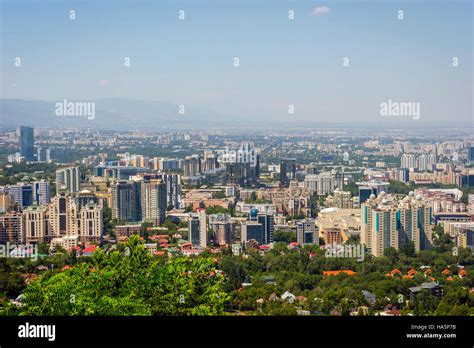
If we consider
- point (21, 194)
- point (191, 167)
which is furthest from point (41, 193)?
point (191, 167)

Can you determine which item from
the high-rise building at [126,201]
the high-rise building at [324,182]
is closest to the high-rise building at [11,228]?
the high-rise building at [126,201]

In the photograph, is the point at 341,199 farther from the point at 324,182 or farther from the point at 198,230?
the point at 198,230

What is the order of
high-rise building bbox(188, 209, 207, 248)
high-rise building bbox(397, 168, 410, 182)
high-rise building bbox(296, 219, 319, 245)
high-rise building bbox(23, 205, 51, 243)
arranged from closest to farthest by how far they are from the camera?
high-rise building bbox(296, 219, 319, 245) → high-rise building bbox(23, 205, 51, 243) → high-rise building bbox(188, 209, 207, 248) → high-rise building bbox(397, 168, 410, 182)

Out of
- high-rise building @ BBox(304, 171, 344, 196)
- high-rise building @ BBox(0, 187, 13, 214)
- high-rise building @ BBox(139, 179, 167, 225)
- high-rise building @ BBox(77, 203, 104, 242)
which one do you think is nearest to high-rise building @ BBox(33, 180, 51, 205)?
high-rise building @ BBox(0, 187, 13, 214)

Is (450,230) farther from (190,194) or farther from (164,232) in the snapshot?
(190,194)

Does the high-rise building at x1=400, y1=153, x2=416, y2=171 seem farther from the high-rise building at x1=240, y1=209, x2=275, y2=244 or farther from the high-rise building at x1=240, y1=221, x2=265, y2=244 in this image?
the high-rise building at x1=240, y1=221, x2=265, y2=244

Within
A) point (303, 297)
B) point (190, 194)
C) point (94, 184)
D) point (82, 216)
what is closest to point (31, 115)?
point (82, 216)
